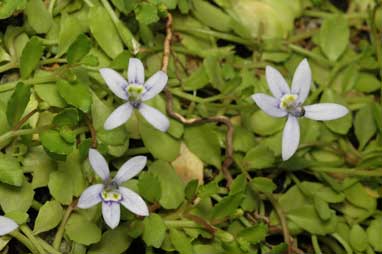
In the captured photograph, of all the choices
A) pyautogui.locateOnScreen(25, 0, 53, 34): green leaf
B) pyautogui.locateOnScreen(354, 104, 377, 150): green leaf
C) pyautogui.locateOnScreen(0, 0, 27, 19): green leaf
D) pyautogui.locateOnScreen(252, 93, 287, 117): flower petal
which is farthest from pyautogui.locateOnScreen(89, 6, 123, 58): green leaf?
pyautogui.locateOnScreen(354, 104, 377, 150): green leaf

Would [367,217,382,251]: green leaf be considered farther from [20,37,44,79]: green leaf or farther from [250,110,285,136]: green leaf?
[20,37,44,79]: green leaf

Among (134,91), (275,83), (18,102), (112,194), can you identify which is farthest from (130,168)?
(275,83)

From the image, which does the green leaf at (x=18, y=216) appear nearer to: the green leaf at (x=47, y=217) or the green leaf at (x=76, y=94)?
the green leaf at (x=47, y=217)

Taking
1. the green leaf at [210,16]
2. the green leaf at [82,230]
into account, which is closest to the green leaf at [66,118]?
the green leaf at [82,230]

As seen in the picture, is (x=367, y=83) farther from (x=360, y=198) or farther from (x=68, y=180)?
(x=68, y=180)

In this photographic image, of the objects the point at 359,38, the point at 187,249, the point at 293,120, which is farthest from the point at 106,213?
the point at 359,38

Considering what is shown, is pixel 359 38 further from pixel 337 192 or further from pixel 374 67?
pixel 337 192
